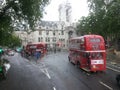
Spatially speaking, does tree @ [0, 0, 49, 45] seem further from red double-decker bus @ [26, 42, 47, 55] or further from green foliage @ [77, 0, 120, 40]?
red double-decker bus @ [26, 42, 47, 55]

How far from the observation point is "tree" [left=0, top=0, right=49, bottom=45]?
28250mm

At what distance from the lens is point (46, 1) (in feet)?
97.2

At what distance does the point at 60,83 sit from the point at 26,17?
10.3 meters

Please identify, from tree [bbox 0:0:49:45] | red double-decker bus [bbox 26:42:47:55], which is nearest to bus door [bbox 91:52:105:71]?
tree [bbox 0:0:49:45]

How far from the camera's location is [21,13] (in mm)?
30297

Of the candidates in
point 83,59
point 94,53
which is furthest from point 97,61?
point 83,59

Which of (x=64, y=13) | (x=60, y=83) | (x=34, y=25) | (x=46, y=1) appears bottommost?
(x=60, y=83)

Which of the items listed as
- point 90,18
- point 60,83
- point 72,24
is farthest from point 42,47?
point 72,24

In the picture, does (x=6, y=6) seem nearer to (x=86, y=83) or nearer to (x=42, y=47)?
(x=86, y=83)

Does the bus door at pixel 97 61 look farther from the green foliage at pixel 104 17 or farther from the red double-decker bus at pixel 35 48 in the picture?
the red double-decker bus at pixel 35 48

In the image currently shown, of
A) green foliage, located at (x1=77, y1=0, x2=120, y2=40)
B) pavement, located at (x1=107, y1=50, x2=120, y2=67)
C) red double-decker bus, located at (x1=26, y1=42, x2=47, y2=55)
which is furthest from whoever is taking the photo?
red double-decker bus, located at (x1=26, y1=42, x2=47, y2=55)

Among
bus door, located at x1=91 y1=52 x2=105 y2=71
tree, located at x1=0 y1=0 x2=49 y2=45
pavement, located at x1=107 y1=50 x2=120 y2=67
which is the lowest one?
pavement, located at x1=107 y1=50 x2=120 y2=67

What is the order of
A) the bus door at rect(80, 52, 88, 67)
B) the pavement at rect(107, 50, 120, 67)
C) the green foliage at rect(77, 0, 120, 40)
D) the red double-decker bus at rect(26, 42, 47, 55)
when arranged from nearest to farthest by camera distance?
the bus door at rect(80, 52, 88, 67), the pavement at rect(107, 50, 120, 67), the green foliage at rect(77, 0, 120, 40), the red double-decker bus at rect(26, 42, 47, 55)

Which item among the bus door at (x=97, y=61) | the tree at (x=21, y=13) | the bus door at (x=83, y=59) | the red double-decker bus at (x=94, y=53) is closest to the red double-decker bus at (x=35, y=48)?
the tree at (x=21, y=13)
